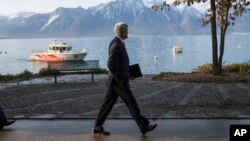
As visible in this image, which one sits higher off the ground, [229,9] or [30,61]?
[229,9]

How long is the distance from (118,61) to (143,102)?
14.4 ft

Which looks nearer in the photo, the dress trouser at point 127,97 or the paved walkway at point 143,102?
the dress trouser at point 127,97

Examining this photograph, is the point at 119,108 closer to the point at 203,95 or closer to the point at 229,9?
the point at 203,95

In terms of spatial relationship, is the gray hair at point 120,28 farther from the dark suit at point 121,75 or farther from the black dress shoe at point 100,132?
the black dress shoe at point 100,132

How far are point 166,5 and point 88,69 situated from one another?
4283mm

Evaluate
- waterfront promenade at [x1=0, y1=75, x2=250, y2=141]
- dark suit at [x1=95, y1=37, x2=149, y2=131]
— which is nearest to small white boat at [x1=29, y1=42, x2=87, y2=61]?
waterfront promenade at [x1=0, y1=75, x2=250, y2=141]

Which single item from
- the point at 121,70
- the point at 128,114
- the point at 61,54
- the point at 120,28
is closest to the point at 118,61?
the point at 121,70

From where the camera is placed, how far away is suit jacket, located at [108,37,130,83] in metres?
9.10

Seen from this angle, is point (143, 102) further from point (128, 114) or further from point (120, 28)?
point (120, 28)

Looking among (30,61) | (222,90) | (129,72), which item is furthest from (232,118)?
(30,61)

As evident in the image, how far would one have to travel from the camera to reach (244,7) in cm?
2488

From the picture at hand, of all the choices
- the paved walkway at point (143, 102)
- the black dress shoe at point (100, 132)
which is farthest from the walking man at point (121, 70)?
the paved walkway at point (143, 102)

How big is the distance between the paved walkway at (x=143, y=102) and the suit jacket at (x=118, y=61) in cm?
201

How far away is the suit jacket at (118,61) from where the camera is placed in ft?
29.9
